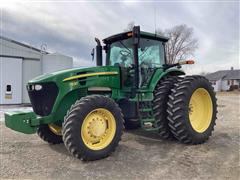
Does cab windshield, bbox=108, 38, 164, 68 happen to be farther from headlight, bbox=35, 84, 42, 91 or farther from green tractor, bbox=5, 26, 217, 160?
headlight, bbox=35, 84, 42, 91

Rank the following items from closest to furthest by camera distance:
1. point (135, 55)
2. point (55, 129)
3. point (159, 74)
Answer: point (55, 129) → point (135, 55) → point (159, 74)

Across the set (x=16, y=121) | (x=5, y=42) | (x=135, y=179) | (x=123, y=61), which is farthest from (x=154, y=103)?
(x=5, y=42)

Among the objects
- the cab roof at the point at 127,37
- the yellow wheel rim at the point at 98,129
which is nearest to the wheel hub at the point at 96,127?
the yellow wheel rim at the point at 98,129

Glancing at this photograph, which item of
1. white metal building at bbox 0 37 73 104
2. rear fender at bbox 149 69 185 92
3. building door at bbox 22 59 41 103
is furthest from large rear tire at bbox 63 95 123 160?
building door at bbox 22 59 41 103

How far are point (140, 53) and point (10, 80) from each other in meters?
14.1

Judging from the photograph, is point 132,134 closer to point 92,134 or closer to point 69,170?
point 92,134

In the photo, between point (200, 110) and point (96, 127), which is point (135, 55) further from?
point (200, 110)

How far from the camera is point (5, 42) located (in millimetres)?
18062

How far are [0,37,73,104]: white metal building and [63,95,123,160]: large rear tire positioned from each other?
14.5 m

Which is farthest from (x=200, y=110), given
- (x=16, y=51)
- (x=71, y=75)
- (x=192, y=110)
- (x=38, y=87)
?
(x=16, y=51)

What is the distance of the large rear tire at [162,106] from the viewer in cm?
584

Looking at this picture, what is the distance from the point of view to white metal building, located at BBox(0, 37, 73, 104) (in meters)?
17.9

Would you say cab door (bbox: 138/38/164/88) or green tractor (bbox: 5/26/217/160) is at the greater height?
cab door (bbox: 138/38/164/88)

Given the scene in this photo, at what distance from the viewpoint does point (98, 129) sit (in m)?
4.89
